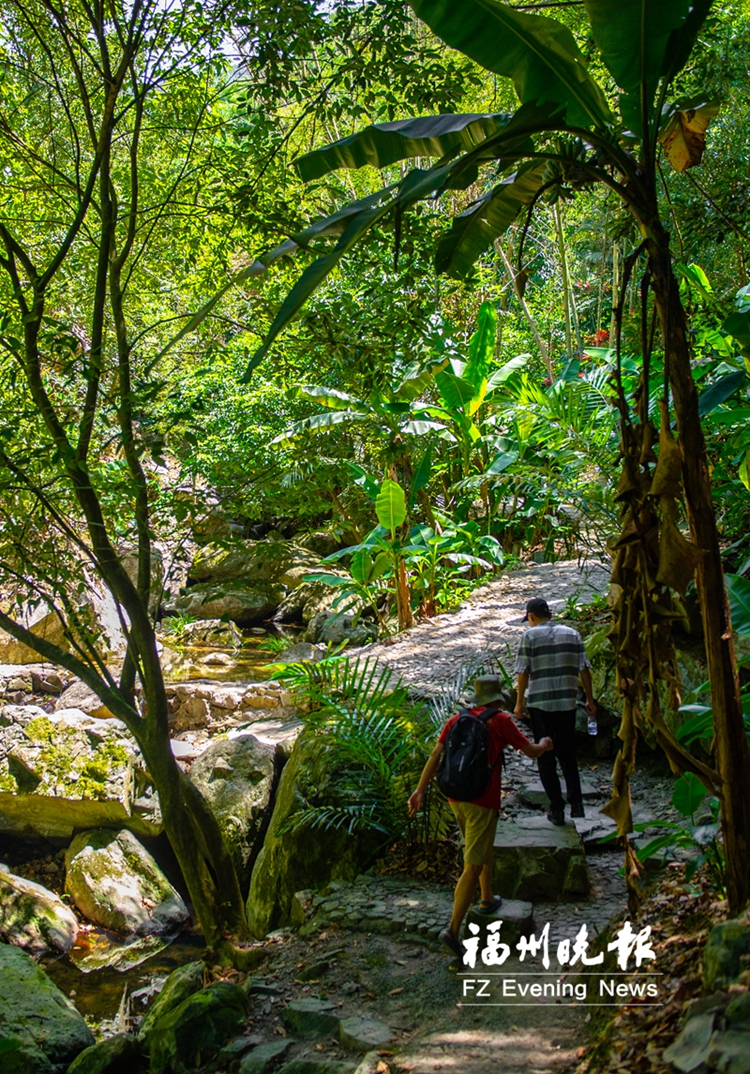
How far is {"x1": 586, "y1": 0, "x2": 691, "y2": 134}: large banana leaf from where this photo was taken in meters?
2.33

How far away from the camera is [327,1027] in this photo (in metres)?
3.92

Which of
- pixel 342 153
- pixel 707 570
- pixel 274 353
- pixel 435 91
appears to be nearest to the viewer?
pixel 707 570

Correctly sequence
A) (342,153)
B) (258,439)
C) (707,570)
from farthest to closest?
(258,439) < (342,153) < (707,570)

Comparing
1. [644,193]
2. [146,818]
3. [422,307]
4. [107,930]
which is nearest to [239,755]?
[146,818]

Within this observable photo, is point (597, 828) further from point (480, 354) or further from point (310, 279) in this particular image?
point (480, 354)

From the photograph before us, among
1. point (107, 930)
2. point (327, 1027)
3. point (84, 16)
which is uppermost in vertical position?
point (84, 16)

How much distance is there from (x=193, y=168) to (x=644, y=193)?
4.30m

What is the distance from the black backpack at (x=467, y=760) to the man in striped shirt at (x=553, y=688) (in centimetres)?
107

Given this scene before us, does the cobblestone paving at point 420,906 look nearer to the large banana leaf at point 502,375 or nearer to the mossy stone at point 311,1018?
the mossy stone at point 311,1018

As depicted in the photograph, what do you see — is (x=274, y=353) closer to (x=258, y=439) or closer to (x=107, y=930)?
(x=107, y=930)

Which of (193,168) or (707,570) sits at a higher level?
(193,168)

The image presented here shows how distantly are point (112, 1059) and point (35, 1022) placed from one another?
73cm

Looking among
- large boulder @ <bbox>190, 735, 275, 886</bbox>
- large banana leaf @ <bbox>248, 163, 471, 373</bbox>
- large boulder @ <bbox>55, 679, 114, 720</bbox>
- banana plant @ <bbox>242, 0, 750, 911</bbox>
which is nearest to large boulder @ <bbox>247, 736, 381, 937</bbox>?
large boulder @ <bbox>190, 735, 275, 886</bbox>

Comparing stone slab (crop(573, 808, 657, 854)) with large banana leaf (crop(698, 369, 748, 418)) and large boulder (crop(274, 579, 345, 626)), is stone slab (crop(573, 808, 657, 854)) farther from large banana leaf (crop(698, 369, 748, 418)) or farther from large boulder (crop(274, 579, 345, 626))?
large boulder (crop(274, 579, 345, 626))
